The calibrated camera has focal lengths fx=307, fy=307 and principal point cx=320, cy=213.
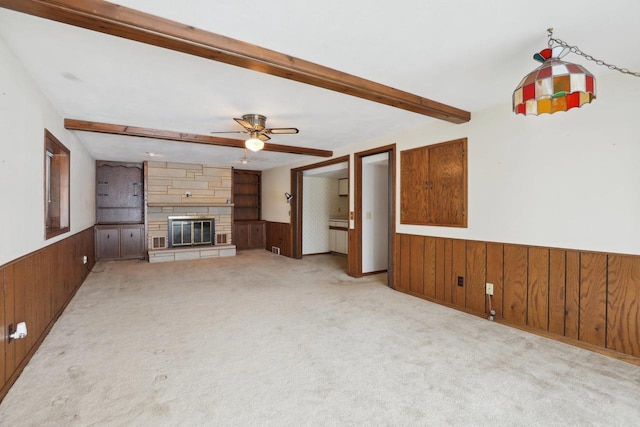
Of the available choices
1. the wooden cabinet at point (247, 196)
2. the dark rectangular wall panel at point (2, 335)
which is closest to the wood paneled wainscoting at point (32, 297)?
the dark rectangular wall panel at point (2, 335)

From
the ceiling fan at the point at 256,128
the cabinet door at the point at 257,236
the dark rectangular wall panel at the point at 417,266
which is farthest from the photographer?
the cabinet door at the point at 257,236

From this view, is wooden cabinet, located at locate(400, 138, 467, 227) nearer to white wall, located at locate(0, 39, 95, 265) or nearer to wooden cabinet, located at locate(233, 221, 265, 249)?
white wall, located at locate(0, 39, 95, 265)

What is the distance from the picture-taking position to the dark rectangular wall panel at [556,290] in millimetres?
2805

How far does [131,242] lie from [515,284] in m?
7.53

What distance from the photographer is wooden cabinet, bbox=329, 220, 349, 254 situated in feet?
24.8

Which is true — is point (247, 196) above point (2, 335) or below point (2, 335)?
above

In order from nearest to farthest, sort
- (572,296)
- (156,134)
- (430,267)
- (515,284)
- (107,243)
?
(572,296) → (515,284) → (430,267) → (156,134) → (107,243)

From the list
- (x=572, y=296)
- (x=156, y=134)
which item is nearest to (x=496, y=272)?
(x=572, y=296)

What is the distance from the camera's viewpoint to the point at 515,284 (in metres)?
3.14

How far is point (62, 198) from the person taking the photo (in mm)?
3857

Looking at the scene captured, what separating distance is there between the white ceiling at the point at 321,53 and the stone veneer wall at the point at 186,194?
3581 millimetres

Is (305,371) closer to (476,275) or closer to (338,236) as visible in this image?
(476,275)

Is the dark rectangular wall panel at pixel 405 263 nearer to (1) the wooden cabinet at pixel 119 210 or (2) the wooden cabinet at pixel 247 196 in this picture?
(2) the wooden cabinet at pixel 247 196

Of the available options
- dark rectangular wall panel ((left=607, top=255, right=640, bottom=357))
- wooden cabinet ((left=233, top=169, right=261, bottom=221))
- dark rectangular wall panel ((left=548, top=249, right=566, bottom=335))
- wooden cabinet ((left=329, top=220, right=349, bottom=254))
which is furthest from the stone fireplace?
dark rectangular wall panel ((left=607, top=255, right=640, bottom=357))
